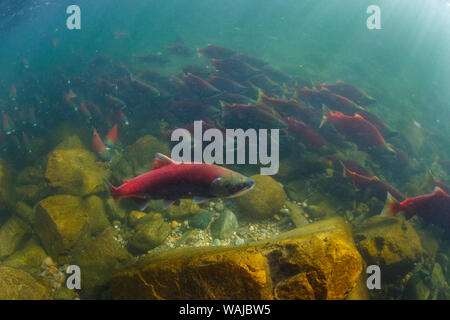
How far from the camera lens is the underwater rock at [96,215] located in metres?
4.40

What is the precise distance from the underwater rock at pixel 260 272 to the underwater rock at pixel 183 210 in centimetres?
193

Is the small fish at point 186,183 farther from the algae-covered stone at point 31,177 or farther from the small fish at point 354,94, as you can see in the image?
the small fish at point 354,94

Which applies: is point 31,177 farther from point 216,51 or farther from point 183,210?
point 216,51

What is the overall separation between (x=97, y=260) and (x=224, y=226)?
2118 mm

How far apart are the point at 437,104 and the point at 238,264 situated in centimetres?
3014

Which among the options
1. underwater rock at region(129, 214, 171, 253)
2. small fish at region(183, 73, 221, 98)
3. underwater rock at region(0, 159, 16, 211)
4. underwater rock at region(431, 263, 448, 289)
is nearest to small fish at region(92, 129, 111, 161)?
underwater rock at region(0, 159, 16, 211)

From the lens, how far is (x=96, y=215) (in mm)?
4480

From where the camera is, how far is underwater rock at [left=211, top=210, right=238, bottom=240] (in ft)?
13.9

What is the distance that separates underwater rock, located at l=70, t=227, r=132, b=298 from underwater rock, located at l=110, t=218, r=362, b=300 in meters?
1.13

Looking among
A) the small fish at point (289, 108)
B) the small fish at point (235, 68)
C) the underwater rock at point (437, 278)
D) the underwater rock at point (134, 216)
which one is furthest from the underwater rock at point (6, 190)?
the small fish at point (235, 68)

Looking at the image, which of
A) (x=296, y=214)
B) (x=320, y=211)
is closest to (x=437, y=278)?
(x=320, y=211)

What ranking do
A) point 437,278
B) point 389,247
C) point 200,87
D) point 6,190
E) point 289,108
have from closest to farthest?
point 389,247 < point 437,278 < point 6,190 < point 289,108 < point 200,87
